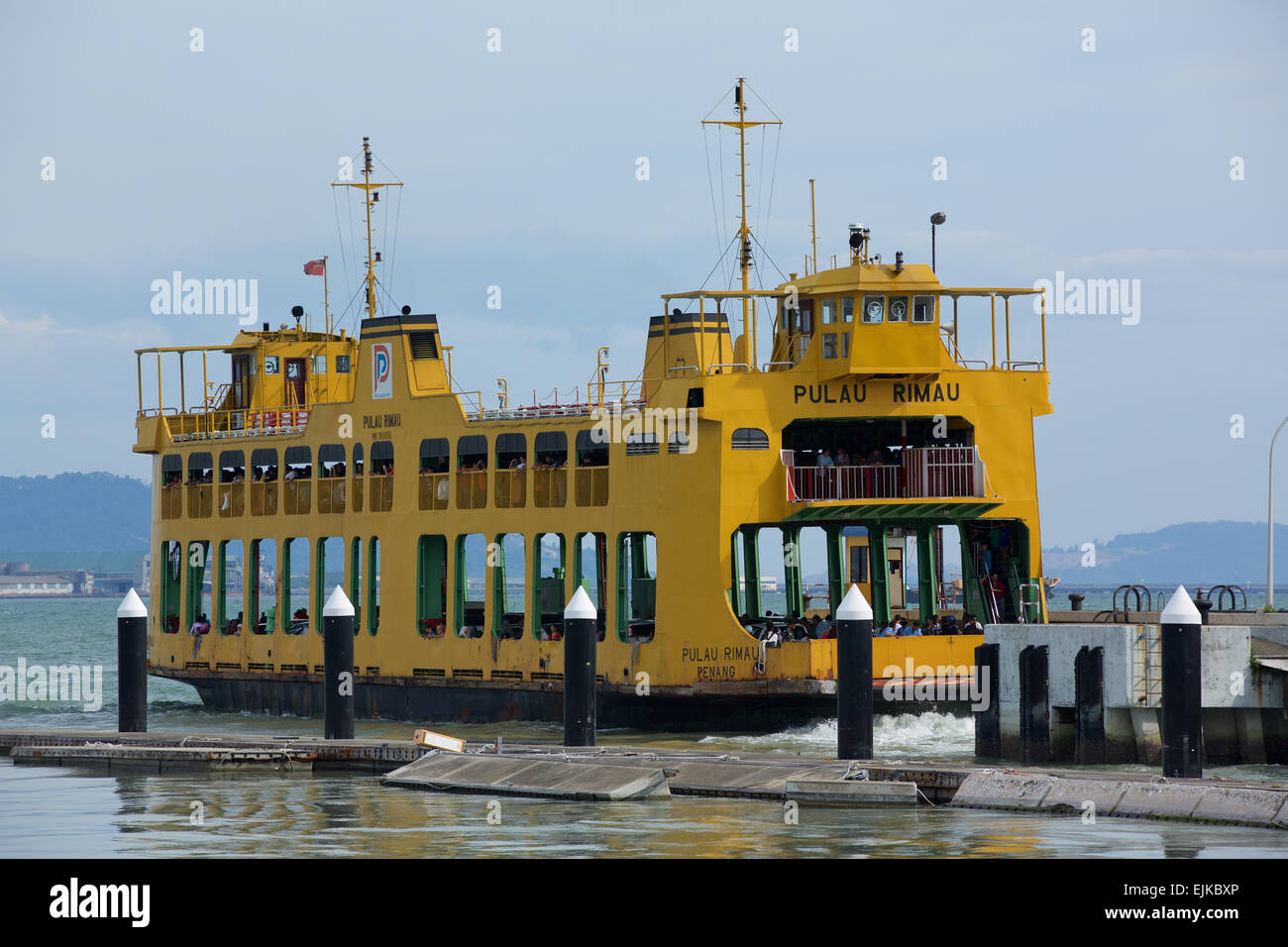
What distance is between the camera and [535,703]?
122 feet

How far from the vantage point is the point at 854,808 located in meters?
24.8

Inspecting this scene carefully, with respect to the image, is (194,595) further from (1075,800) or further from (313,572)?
(1075,800)

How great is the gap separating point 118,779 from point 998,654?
1256cm

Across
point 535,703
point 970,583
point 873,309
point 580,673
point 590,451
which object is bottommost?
point 535,703

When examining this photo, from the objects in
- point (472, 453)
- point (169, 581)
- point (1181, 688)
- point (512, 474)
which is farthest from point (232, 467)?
point (1181, 688)

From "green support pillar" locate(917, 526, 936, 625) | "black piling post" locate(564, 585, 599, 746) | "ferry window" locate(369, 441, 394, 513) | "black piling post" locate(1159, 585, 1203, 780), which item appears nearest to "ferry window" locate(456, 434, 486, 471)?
"ferry window" locate(369, 441, 394, 513)

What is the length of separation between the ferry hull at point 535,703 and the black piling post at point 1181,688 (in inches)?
372

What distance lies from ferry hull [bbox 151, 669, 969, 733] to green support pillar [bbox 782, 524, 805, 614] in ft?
20.9

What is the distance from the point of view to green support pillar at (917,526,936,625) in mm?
37688

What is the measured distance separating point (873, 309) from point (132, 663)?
42.7 feet

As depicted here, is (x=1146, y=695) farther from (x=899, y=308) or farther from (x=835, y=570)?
(x=835, y=570)

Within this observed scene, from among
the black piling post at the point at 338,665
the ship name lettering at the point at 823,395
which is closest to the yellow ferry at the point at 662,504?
the ship name lettering at the point at 823,395

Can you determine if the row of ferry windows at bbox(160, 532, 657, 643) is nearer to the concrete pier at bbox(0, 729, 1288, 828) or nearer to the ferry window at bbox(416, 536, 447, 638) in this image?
the ferry window at bbox(416, 536, 447, 638)
